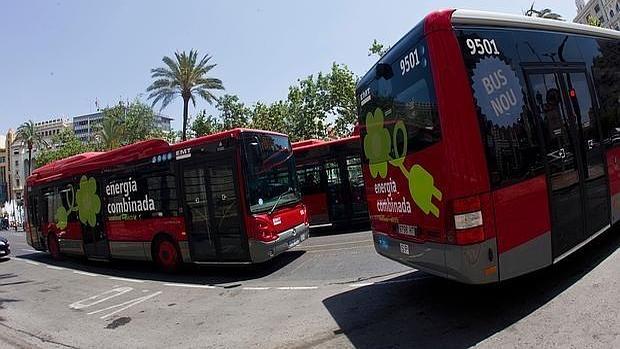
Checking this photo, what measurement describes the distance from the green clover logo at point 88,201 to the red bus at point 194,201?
31 mm

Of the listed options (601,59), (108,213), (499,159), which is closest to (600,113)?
(601,59)

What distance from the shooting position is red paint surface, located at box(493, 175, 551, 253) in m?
4.57

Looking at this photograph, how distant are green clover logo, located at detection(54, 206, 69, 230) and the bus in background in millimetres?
8007

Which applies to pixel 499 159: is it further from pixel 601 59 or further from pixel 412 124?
pixel 601 59

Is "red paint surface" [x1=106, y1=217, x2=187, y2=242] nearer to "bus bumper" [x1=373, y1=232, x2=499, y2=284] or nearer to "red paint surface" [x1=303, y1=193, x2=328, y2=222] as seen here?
"red paint surface" [x1=303, y1=193, x2=328, y2=222]

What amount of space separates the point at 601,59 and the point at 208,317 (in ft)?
23.5

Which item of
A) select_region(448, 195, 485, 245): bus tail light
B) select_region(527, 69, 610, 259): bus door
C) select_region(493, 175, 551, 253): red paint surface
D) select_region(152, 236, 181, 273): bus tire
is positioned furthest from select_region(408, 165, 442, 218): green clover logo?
select_region(152, 236, 181, 273): bus tire

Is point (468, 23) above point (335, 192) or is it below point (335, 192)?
above

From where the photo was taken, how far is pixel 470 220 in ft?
14.7

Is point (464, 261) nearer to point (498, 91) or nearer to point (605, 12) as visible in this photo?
point (498, 91)

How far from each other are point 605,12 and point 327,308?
9156cm

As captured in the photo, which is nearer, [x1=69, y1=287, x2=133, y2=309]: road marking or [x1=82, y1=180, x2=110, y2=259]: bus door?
[x1=69, y1=287, x2=133, y2=309]: road marking

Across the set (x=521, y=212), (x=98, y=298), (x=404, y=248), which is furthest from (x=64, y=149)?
(x=521, y=212)

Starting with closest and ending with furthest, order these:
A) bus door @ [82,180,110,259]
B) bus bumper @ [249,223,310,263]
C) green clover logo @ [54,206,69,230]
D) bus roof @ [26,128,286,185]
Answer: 1. bus bumper @ [249,223,310,263]
2. bus roof @ [26,128,286,185]
3. bus door @ [82,180,110,259]
4. green clover logo @ [54,206,69,230]
